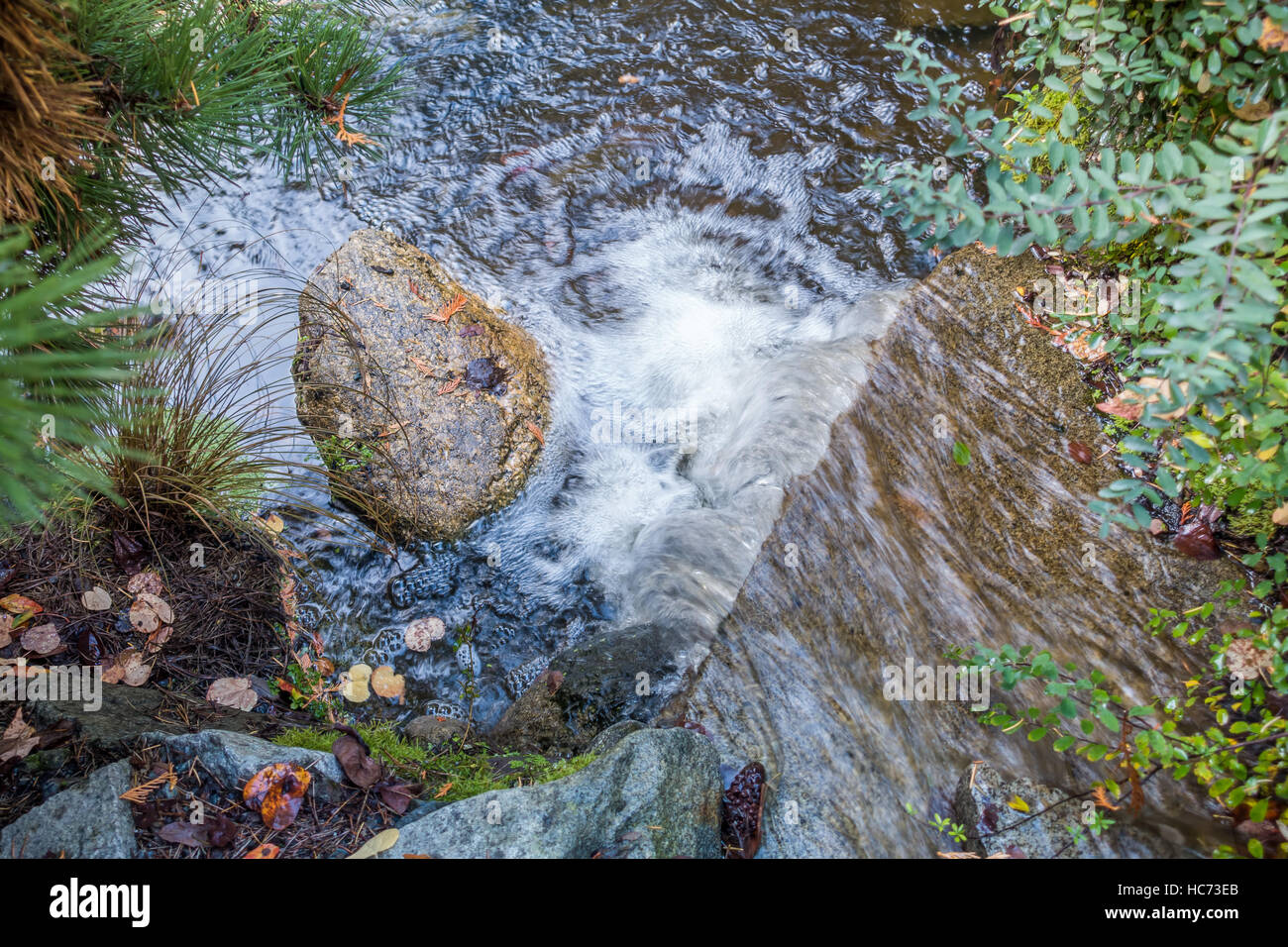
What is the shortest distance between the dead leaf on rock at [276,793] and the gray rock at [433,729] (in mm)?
727

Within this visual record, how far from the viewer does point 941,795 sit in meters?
2.80

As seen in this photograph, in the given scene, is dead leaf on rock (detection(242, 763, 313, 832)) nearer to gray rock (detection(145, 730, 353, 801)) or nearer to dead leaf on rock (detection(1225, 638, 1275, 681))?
gray rock (detection(145, 730, 353, 801))

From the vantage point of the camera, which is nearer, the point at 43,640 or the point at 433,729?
the point at 43,640

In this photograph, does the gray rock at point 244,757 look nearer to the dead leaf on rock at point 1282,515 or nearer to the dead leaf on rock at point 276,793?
the dead leaf on rock at point 276,793

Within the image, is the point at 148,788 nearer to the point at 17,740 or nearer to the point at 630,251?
the point at 17,740

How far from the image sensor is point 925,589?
11.0 feet

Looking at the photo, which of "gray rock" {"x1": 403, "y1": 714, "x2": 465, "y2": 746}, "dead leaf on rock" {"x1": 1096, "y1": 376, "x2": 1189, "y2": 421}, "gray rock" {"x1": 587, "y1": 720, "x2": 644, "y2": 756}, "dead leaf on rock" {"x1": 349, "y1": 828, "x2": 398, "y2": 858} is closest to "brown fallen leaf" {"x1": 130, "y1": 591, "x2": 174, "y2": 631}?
"gray rock" {"x1": 403, "y1": 714, "x2": 465, "y2": 746}

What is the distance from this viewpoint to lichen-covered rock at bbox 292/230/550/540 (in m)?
3.86

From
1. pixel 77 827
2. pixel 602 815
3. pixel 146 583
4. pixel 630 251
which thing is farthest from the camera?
pixel 630 251

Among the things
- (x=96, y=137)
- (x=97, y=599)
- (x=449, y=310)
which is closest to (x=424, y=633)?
(x=97, y=599)

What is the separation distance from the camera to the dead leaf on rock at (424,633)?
3.66m

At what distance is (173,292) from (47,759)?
287 cm

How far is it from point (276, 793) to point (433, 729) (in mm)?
859

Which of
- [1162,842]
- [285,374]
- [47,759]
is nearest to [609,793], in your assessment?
[47,759]
